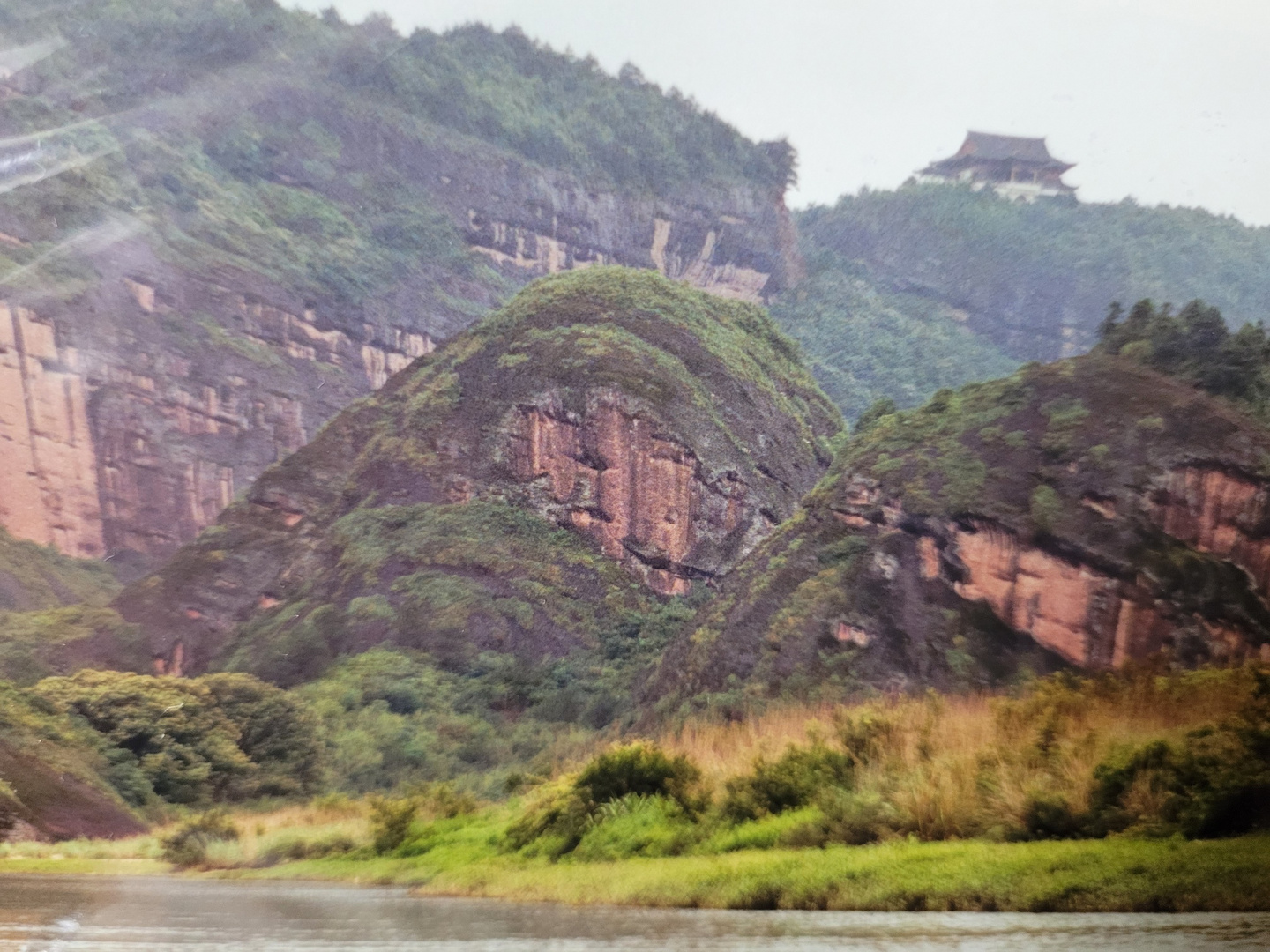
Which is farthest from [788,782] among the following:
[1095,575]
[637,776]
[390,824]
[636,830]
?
[1095,575]

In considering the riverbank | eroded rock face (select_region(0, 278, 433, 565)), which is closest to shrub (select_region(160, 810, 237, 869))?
the riverbank

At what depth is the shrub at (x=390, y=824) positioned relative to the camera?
10.8m

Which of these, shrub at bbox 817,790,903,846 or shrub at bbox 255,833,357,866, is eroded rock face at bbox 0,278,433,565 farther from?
shrub at bbox 817,790,903,846

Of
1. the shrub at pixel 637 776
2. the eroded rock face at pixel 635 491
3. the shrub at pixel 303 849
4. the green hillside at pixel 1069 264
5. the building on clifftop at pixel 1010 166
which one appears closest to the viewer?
the shrub at pixel 637 776

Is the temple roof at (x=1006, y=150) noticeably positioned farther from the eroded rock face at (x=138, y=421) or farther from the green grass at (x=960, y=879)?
the eroded rock face at (x=138, y=421)

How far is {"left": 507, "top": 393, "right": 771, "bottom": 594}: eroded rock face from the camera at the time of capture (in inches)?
1249

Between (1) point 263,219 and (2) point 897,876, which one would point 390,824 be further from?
(1) point 263,219

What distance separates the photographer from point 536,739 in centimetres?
2166

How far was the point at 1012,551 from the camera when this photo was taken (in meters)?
14.9

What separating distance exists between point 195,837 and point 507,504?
19.3 meters

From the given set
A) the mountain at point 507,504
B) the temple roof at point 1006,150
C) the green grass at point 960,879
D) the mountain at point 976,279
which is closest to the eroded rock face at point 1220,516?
the mountain at point 976,279

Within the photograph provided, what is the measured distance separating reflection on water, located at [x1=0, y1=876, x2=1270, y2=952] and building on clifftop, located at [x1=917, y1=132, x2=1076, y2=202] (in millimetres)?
19507

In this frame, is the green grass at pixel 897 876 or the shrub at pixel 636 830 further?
the shrub at pixel 636 830

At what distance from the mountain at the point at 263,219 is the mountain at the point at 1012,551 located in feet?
89.2
